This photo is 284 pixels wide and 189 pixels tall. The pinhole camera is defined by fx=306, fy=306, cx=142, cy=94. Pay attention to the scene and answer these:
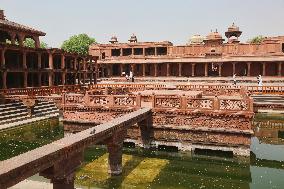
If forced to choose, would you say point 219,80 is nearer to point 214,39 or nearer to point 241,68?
point 241,68

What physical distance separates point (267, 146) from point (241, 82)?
974 inches

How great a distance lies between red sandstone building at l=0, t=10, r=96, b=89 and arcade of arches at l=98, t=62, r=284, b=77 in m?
12.5

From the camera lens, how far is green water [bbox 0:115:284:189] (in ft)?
41.5

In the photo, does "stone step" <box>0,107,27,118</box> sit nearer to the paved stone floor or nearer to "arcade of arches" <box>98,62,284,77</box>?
the paved stone floor

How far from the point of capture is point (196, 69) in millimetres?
53031

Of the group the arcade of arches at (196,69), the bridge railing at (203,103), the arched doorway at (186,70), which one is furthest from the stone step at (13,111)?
the arched doorway at (186,70)

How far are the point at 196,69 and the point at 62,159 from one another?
46.1 meters

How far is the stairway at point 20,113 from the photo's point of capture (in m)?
23.9

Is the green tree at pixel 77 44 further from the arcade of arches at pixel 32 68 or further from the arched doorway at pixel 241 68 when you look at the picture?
the arched doorway at pixel 241 68

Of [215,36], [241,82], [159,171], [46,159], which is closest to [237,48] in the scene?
[215,36]

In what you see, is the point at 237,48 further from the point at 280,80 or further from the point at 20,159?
the point at 20,159

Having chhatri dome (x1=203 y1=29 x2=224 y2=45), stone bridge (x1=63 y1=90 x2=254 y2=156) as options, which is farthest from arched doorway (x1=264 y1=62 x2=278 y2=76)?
stone bridge (x1=63 y1=90 x2=254 y2=156)

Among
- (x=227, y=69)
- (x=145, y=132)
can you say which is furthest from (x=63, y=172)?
(x=227, y=69)

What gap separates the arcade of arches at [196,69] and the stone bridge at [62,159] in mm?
38063
